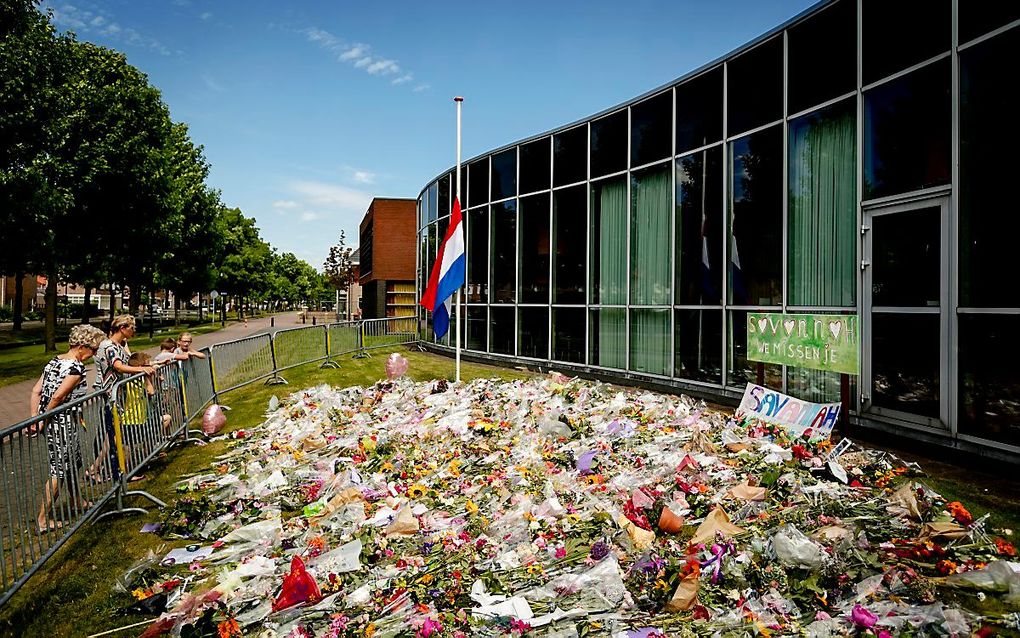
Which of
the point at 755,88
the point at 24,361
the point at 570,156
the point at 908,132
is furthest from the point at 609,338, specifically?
the point at 24,361

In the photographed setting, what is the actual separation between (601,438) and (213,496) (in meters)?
4.38

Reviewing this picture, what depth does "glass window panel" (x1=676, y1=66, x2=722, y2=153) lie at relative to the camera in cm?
1052

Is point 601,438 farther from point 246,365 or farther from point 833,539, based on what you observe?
point 246,365

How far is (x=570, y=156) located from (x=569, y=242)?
79.9 inches

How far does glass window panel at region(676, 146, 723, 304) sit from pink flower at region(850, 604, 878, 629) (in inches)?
284

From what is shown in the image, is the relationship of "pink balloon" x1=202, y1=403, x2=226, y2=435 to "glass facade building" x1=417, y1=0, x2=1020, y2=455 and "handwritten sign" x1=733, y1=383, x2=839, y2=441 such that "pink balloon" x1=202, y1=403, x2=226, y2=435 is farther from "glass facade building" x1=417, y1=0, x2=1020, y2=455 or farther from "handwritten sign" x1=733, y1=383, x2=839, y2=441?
"handwritten sign" x1=733, y1=383, x2=839, y2=441

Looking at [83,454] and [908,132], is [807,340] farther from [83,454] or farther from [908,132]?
[83,454]

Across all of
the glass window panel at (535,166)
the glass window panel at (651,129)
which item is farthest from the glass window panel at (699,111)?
the glass window panel at (535,166)

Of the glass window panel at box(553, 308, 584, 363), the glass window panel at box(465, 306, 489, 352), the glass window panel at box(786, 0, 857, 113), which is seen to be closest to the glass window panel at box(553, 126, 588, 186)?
the glass window panel at box(553, 308, 584, 363)

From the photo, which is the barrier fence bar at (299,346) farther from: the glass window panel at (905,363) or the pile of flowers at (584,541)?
the glass window panel at (905,363)

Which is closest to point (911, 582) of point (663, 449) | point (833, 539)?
point (833, 539)

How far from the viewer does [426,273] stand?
77.0 ft

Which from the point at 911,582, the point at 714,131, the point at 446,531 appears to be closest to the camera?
the point at 911,582

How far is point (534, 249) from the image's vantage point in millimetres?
15297
